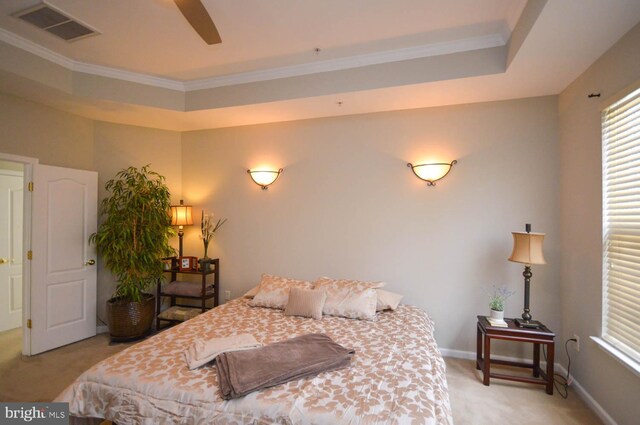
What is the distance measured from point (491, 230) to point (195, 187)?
370 cm

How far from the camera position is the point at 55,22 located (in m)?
2.30

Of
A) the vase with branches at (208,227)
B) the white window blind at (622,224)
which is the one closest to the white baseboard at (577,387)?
the white window blind at (622,224)

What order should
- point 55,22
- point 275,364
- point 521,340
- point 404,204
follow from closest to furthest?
1. point 275,364
2. point 55,22
3. point 521,340
4. point 404,204

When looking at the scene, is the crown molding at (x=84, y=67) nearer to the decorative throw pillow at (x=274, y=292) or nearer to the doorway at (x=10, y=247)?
the doorway at (x=10, y=247)

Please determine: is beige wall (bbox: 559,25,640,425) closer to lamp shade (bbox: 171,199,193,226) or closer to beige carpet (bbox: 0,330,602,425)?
beige carpet (bbox: 0,330,602,425)

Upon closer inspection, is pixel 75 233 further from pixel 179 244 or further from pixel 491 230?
pixel 491 230

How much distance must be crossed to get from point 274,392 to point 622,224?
8.17 ft

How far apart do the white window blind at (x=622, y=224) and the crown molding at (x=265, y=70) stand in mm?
1070

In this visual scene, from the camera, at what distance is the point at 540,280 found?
9.38 ft

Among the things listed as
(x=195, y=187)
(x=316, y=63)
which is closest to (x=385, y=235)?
(x=316, y=63)

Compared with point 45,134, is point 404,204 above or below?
below

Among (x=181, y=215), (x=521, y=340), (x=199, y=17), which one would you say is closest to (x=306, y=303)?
(x=521, y=340)

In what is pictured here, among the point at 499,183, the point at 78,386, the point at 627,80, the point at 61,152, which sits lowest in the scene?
the point at 78,386

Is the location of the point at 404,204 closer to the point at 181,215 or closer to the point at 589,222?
the point at 589,222
